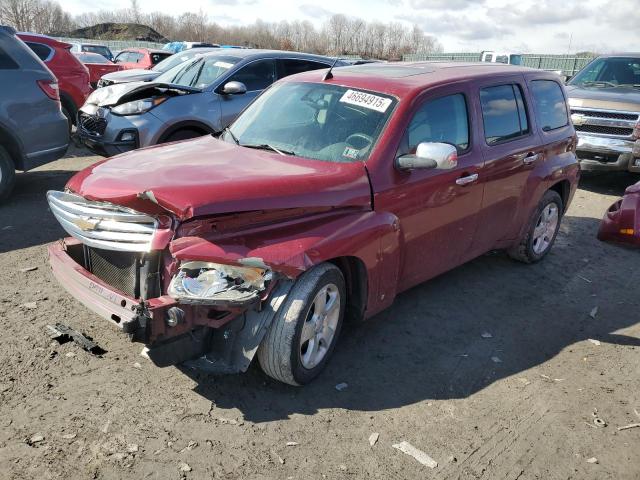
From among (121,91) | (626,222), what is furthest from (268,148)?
(626,222)

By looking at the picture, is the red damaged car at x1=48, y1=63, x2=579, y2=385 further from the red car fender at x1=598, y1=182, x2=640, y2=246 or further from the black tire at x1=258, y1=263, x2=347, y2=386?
the red car fender at x1=598, y1=182, x2=640, y2=246

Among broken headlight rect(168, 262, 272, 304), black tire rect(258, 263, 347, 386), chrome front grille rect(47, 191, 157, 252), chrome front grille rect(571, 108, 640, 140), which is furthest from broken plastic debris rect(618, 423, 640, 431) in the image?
chrome front grille rect(571, 108, 640, 140)

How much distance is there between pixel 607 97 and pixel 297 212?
8.14 meters

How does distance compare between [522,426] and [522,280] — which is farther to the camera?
[522,280]

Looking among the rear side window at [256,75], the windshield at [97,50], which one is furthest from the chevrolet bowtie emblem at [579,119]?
the windshield at [97,50]

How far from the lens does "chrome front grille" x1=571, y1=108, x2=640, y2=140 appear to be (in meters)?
9.15

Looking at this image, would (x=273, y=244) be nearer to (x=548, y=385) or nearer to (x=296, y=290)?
(x=296, y=290)

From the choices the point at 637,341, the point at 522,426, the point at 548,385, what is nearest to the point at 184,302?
the point at 522,426

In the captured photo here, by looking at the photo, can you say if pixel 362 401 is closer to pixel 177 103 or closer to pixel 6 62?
pixel 177 103

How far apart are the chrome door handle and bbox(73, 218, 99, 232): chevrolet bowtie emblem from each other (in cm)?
261

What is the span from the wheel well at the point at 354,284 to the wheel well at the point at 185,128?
4558 millimetres

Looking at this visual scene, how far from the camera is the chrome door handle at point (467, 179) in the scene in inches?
172

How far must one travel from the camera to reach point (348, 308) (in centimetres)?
387

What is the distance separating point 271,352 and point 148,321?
74 centimetres
